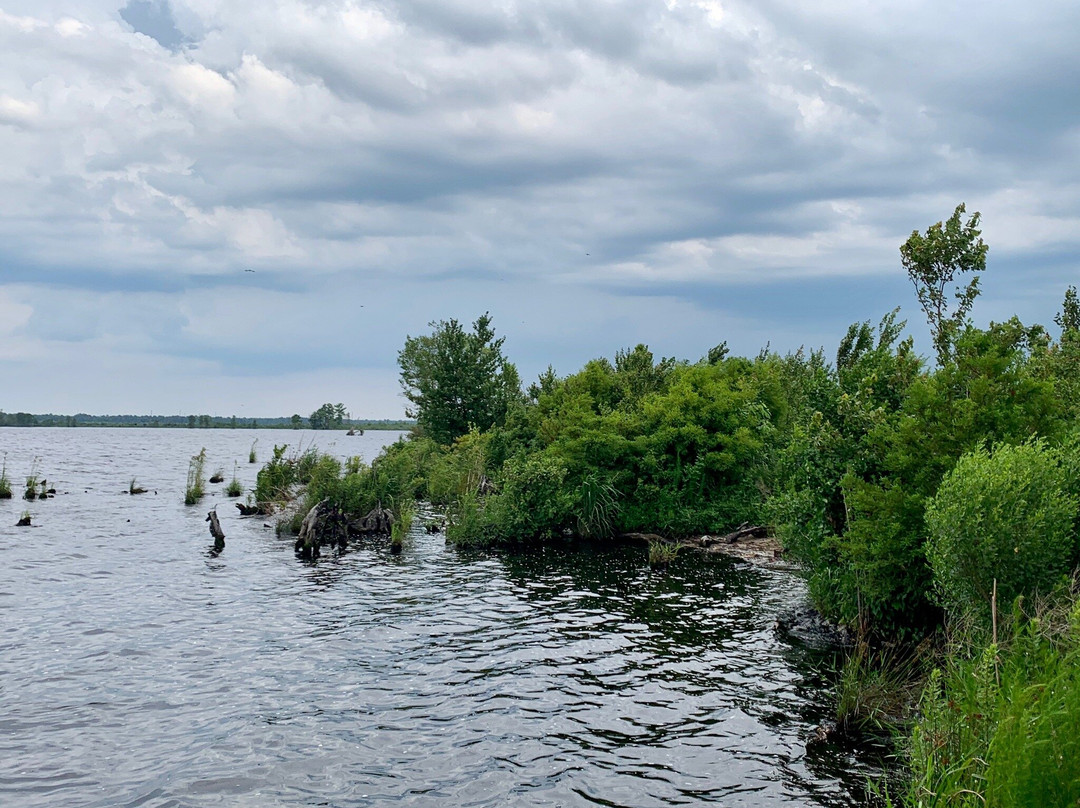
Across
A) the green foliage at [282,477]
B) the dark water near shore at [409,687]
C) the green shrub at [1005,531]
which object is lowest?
the dark water near shore at [409,687]

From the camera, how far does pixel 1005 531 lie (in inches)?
426

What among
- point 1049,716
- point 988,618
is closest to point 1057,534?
point 988,618

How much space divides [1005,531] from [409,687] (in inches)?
409

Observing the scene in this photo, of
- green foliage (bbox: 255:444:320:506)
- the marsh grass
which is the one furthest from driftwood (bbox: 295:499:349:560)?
the marsh grass

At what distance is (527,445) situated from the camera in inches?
1607

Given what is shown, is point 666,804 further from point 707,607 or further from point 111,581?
point 111,581

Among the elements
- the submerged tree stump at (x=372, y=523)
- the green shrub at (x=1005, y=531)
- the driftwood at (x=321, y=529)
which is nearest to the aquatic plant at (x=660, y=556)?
the submerged tree stump at (x=372, y=523)

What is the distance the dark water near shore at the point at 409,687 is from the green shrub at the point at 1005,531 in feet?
9.93

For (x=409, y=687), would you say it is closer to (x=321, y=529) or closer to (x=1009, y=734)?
(x=1009, y=734)

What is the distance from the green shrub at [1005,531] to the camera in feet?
35.6

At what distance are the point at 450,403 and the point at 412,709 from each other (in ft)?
152

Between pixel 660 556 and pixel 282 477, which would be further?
pixel 282 477

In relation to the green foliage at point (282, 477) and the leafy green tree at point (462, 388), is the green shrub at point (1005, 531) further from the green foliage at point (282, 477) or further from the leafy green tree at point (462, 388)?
the leafy green tree at point (462, 388)

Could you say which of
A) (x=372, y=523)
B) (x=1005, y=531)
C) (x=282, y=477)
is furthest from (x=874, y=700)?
(x=282, y=477)
